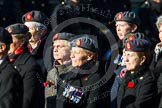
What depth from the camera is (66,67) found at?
994cm

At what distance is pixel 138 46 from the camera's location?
31.3ft

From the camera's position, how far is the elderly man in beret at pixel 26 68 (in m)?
9.47

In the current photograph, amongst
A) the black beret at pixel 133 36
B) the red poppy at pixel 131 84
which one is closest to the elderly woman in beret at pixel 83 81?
the red poppy at pixel 131 84

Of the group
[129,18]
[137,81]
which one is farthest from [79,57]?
[129,18]

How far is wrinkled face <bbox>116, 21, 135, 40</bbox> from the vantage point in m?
10.9

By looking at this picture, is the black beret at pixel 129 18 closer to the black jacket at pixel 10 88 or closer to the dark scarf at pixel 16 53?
the dark scarf at pixel 16 53

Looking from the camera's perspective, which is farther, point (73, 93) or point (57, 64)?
point (57, 64)

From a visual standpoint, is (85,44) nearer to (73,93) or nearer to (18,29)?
(73,93)

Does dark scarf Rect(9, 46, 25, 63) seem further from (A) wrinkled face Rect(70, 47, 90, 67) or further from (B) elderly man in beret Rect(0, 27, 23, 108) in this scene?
(B) elderly man in beret Rect(0, 27, 23, 108)

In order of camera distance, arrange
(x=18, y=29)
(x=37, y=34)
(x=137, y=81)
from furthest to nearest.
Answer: (x=37, y=34), (x=18, y=29), (x=137, y=81)

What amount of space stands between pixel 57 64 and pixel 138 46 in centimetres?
119

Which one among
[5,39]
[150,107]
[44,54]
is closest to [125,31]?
[44,54]

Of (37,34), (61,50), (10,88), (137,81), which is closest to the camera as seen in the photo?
(10,88)

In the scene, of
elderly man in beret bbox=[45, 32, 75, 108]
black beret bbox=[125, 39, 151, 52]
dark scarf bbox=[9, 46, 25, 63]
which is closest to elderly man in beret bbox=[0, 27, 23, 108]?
dark scarf bbox=[9, 46, 25, 63]
